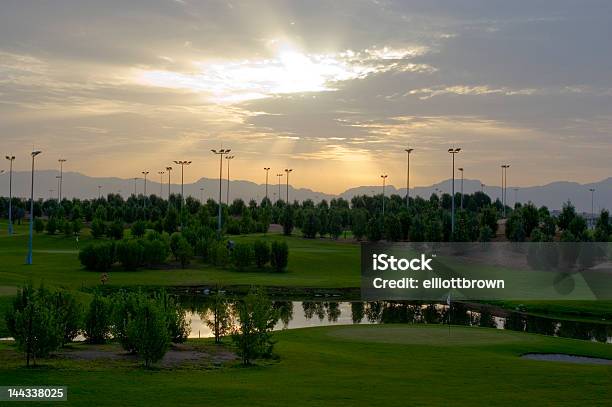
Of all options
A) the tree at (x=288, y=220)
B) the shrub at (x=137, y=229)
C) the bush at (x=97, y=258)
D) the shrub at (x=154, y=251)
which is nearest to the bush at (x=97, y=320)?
the bush at (x=97, y=258)

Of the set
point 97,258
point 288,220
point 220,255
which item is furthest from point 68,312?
point 288,220

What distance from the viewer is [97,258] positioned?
329 ft

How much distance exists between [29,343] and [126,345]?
6.16 meters

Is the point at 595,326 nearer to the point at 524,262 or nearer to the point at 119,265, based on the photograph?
the point at 524,262

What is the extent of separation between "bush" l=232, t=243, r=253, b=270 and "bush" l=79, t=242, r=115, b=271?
18590 millimetres

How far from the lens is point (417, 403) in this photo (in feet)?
89.1

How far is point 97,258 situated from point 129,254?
4663mm

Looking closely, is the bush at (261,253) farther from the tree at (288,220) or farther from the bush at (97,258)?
the tree at (288,220)

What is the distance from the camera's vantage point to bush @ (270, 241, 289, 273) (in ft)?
350

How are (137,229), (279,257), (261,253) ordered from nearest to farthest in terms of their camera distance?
(279,257) < (261,253) < (137,229)

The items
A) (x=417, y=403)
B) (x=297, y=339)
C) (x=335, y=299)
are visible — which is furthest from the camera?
(x=335, y=299)

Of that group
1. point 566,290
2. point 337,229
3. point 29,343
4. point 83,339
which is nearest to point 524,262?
point 566,290

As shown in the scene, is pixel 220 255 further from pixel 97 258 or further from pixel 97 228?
pixel 97 228

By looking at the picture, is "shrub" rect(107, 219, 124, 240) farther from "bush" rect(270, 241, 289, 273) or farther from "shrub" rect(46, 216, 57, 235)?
"bush" rect(270, 241, 289, 273)
